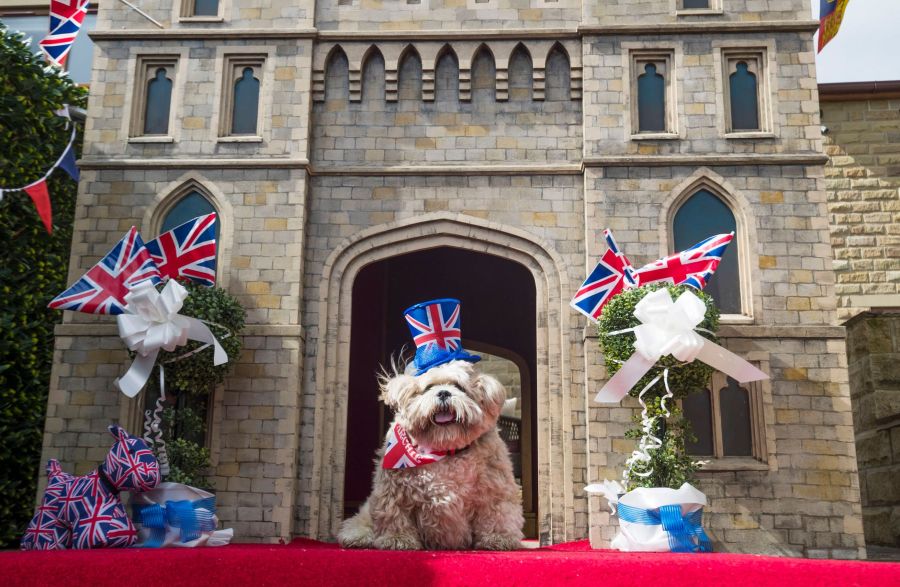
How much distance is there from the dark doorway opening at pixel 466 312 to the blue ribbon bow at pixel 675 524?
630 centimetres

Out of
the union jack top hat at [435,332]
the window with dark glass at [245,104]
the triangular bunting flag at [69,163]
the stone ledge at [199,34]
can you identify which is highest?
the stone ledge at [199,34]

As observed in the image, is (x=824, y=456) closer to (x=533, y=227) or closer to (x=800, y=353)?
(x=800, y=353)

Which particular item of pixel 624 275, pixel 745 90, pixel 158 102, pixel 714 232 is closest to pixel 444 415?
pixel 624 275

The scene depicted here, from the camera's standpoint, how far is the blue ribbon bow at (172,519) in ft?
27.3

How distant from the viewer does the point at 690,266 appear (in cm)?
980

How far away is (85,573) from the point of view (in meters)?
6.20

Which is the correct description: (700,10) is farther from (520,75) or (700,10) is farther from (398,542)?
(398,542)

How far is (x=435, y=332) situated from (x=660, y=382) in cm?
273

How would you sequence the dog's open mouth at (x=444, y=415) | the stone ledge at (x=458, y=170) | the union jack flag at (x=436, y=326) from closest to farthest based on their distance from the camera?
the dog's open mouth at (x=444, y=415) → the union jack flag at (x=436, y=326) → the stone ledge at (x=458, y=170)

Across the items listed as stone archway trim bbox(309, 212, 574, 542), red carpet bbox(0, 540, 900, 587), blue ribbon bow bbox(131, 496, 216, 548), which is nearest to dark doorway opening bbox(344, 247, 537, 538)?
stone archway trim bbox(309, 212, 574, 542)

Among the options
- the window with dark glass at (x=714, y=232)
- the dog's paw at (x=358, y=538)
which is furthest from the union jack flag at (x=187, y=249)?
the window with dark glass at (x=714, y=232)

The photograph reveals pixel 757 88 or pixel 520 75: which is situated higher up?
pixel 520 75

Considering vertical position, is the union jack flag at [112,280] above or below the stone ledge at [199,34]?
below

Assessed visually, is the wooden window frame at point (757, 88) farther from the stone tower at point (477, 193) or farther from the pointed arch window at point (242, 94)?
the pointed arch window at point (242, 94)
